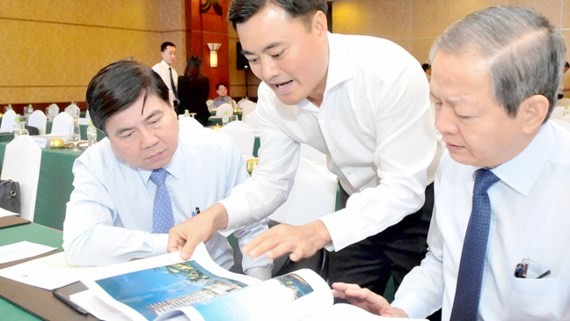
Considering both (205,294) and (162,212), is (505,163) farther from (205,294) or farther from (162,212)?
(162,212)

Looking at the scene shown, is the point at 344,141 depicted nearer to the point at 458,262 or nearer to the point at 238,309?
the point at 458,262

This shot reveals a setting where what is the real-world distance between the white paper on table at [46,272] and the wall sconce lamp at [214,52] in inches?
359

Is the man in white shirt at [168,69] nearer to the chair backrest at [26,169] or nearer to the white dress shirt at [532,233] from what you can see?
the chair backrest at [26,169]

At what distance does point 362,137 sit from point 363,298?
23.8 inches

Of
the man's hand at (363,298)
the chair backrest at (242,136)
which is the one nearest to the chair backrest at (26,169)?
the chair backrest at (242,136)

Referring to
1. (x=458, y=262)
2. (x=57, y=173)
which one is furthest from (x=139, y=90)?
(x=57, y=173)

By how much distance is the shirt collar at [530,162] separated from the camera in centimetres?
103

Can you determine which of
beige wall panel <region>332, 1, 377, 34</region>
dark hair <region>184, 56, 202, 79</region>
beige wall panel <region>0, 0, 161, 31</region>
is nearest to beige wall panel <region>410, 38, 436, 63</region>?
beige wall panel <region>332, 1, 377, 34</region>

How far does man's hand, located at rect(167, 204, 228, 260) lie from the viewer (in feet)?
4.20

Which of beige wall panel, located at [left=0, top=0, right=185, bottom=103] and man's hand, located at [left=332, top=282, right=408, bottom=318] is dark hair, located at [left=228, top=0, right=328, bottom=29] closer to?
man's hand, located at [left=332, top=282, right=408, bottom=318]

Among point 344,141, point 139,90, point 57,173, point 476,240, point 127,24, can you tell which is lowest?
point 57,173

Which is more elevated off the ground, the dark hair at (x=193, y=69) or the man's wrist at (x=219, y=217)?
the dark hair at (x=193, y=69)

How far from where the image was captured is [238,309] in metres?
0.89

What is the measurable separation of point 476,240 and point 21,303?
95 cm
